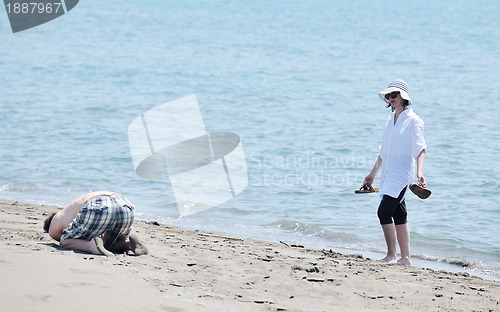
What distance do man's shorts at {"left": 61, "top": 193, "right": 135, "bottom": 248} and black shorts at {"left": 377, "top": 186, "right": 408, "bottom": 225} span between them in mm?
2242

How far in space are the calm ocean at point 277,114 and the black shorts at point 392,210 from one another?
117 centimetres

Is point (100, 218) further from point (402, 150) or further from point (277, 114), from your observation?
point (277, 114)

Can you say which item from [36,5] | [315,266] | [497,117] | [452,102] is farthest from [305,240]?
[36,5]

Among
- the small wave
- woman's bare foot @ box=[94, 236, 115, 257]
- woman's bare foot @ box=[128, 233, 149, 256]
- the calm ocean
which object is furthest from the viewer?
the calm ocean

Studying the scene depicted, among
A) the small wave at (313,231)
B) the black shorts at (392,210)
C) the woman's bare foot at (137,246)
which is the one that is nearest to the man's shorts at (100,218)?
the woman's bare foot at (137,246)

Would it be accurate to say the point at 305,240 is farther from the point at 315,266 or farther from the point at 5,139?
the point at 5,139

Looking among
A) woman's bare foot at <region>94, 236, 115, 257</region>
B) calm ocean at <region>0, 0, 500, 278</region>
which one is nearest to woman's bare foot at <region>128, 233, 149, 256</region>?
woman's bare foot at <region>94, 236, 115, 257</region>

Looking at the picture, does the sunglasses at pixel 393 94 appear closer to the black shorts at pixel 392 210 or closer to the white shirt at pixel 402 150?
the white shirt at pixel 402 150

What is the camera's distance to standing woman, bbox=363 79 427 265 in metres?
7.61

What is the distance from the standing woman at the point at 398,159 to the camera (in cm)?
761

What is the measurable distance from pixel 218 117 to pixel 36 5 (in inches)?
908

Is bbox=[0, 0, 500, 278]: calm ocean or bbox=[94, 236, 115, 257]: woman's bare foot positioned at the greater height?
bbox=[94, 236, 115, 257]: woman's bare foot

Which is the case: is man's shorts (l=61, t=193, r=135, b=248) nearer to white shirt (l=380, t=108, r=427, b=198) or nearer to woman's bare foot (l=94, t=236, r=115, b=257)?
woman's bare foot (l=94, t=236, r=115, b=257)

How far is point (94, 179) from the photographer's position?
12.5m
